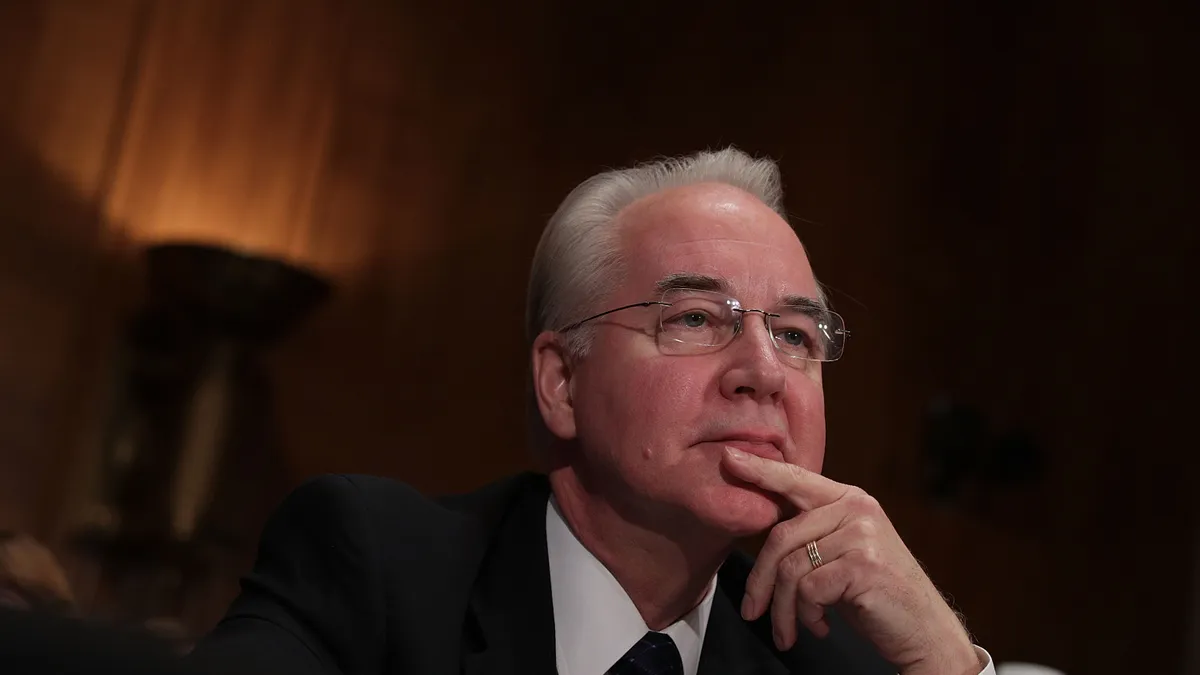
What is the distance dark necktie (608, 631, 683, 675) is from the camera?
5.63 ft

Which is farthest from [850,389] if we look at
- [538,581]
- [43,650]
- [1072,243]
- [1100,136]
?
[43,650]

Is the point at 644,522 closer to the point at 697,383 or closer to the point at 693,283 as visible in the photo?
the point at 697,383

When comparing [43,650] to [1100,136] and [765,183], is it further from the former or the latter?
[1100,136]

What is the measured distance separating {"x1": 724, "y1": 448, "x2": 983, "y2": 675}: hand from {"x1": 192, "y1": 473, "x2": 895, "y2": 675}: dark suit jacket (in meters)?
0.20

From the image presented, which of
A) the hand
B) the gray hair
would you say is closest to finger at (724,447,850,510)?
the hand

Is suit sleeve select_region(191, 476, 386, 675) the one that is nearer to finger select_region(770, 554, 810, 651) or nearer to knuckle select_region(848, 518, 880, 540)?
finger select_region(770, 554, 810, 651)

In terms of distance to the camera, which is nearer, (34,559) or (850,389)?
(34,559)

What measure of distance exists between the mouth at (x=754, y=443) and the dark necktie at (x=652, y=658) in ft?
1.01

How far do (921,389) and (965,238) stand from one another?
2.13 ft

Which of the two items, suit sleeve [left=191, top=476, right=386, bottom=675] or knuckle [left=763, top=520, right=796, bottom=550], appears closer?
suit sleeve [left=191, top=476, right=386, bottom=675]

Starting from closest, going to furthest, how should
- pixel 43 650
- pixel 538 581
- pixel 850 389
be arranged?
pixel 43 650 → pixel 538 581 → pixel 850 389

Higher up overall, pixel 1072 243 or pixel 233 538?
pixel 1072 243

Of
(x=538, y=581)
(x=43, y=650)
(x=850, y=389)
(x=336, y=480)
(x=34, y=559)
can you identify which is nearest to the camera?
(x=43, y=650)

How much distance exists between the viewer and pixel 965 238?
4.90 m
